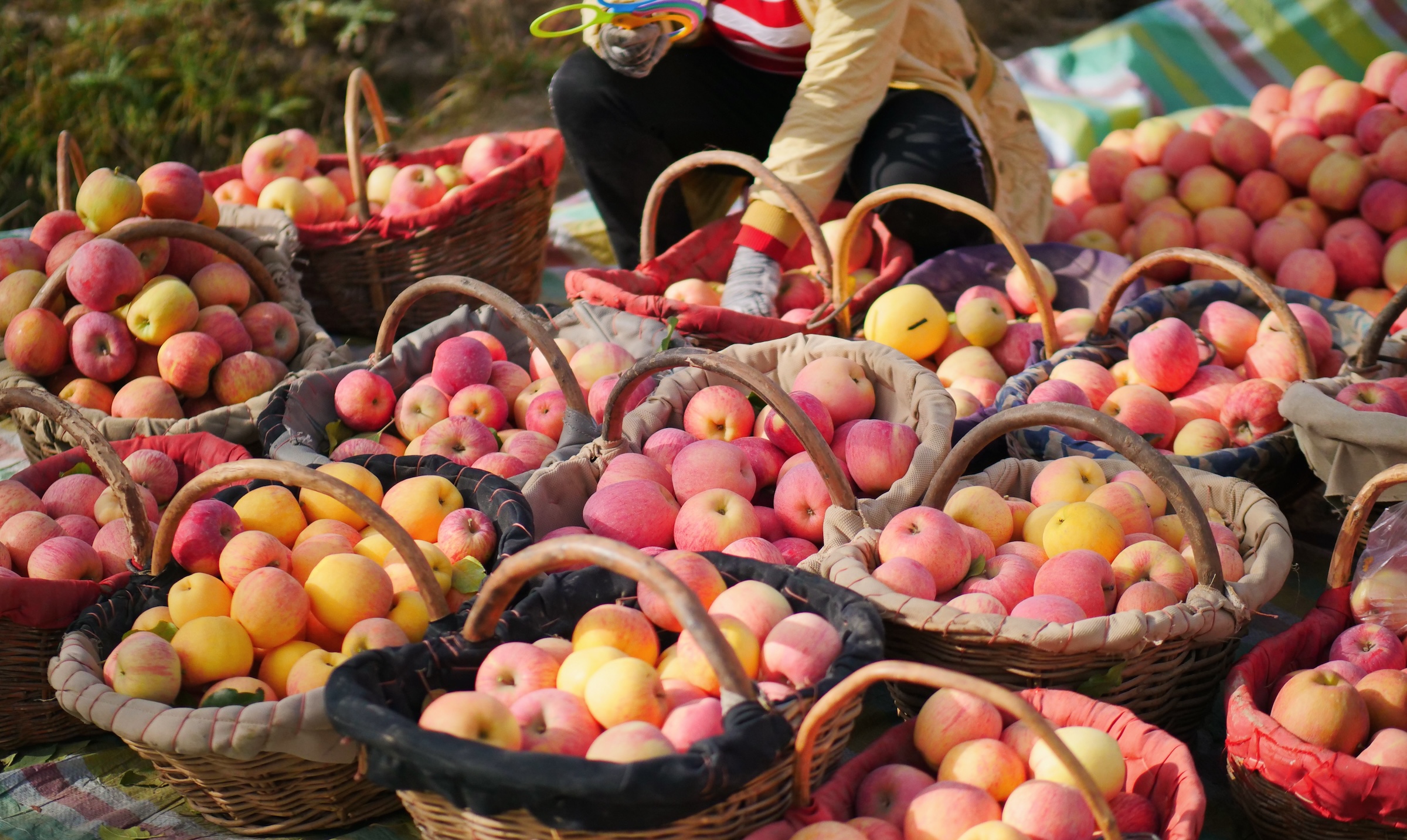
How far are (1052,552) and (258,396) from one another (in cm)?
170

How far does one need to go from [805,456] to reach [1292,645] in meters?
0.83

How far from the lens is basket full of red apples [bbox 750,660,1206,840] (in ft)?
4.11

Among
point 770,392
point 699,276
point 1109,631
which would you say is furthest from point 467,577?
point 699,276

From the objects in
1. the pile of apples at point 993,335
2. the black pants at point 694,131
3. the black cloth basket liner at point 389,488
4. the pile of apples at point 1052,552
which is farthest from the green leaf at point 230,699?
the black pants at point 694,131

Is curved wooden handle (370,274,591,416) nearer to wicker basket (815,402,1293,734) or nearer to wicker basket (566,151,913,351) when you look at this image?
wicker basket (566,151,913,351)

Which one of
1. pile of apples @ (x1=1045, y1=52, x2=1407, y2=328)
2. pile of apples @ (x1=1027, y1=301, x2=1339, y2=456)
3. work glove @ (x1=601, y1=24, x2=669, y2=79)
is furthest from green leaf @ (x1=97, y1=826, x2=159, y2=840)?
pile of apples @ (x1=1045, y1=52, x2=1407, y2=328)

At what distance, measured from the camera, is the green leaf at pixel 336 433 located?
2289 mm

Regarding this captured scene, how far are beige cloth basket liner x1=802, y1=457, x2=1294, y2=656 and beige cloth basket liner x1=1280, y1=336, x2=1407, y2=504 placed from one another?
155 millimetres

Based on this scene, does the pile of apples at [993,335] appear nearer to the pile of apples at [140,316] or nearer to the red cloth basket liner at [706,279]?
the red cloth basket liner at [706,279]

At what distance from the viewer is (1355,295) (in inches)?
116

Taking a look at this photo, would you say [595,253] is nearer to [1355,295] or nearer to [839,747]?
[1355,295]

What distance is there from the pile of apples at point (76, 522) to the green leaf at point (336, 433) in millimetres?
289

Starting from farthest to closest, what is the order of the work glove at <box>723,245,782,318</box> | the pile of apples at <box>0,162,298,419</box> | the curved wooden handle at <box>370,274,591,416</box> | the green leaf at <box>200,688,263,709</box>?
the work glove at <box>723,245,782,318</box>, the pile of apples at <box>0,162,298,419</box>, the curved wooden handle at <box>370,274,591,416</box>, the green leaf at <box>200,688,263,709</box>

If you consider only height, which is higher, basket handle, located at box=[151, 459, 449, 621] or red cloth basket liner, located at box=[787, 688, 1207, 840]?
basket handle, located at box=[151, 459, 449, 621]
